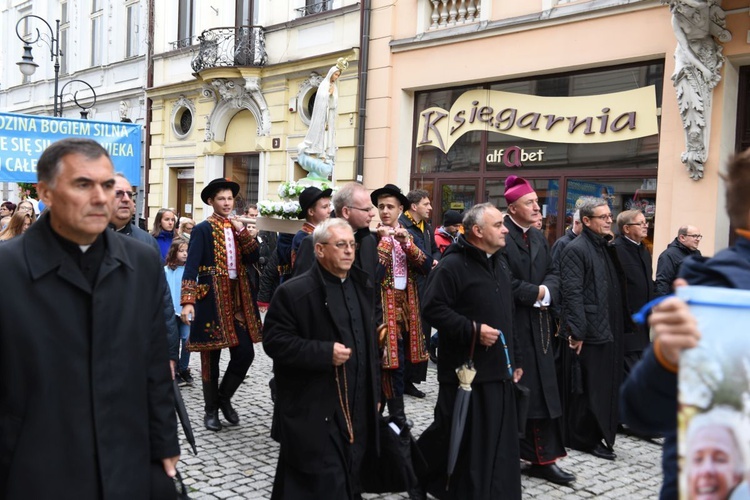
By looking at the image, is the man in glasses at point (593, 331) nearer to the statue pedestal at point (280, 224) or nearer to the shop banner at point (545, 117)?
the statue pedestal at point (280, 224)

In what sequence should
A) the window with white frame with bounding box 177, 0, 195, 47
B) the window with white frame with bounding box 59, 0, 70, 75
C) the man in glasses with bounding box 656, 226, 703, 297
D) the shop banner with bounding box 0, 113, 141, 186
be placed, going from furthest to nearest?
the window with white frame with bounding box 59, 0, 70, 75 → the window with white frame with bounding box 177, 0, 195, 47 → the man in glasses with bounding box 656, 226, 703, 297 → the shop banner with bounding box 0, 113, 141, 186

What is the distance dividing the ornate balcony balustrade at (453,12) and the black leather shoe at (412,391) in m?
7.57

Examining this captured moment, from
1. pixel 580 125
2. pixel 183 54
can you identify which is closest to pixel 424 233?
pixel 580 125

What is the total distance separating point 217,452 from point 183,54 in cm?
1595

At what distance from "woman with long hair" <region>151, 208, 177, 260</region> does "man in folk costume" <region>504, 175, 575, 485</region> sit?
4.84m

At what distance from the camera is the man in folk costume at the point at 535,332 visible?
507cm

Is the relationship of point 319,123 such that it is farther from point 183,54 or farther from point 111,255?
point 183,54

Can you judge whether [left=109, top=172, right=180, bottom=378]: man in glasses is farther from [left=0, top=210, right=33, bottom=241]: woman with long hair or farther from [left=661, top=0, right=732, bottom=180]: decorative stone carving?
[left=661, top=0, right=732, bottom=180]: decorative stone carving

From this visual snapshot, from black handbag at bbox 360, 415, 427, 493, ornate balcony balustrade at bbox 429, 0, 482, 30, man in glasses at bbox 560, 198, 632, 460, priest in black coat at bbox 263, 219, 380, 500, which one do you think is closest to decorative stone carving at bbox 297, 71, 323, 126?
ornate balcony balustrade at bbox 429, 0, 482, 30

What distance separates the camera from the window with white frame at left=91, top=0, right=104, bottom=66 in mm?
23734

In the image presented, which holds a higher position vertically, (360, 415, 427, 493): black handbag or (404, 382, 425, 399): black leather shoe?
(360, 415, 427, 493): black handbag

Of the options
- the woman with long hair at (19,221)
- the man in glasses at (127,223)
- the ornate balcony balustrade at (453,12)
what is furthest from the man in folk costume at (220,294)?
the ornate balcony balustrade at (453,12)

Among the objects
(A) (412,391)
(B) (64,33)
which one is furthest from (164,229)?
(B) (64,33)

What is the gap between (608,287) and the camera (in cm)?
598
